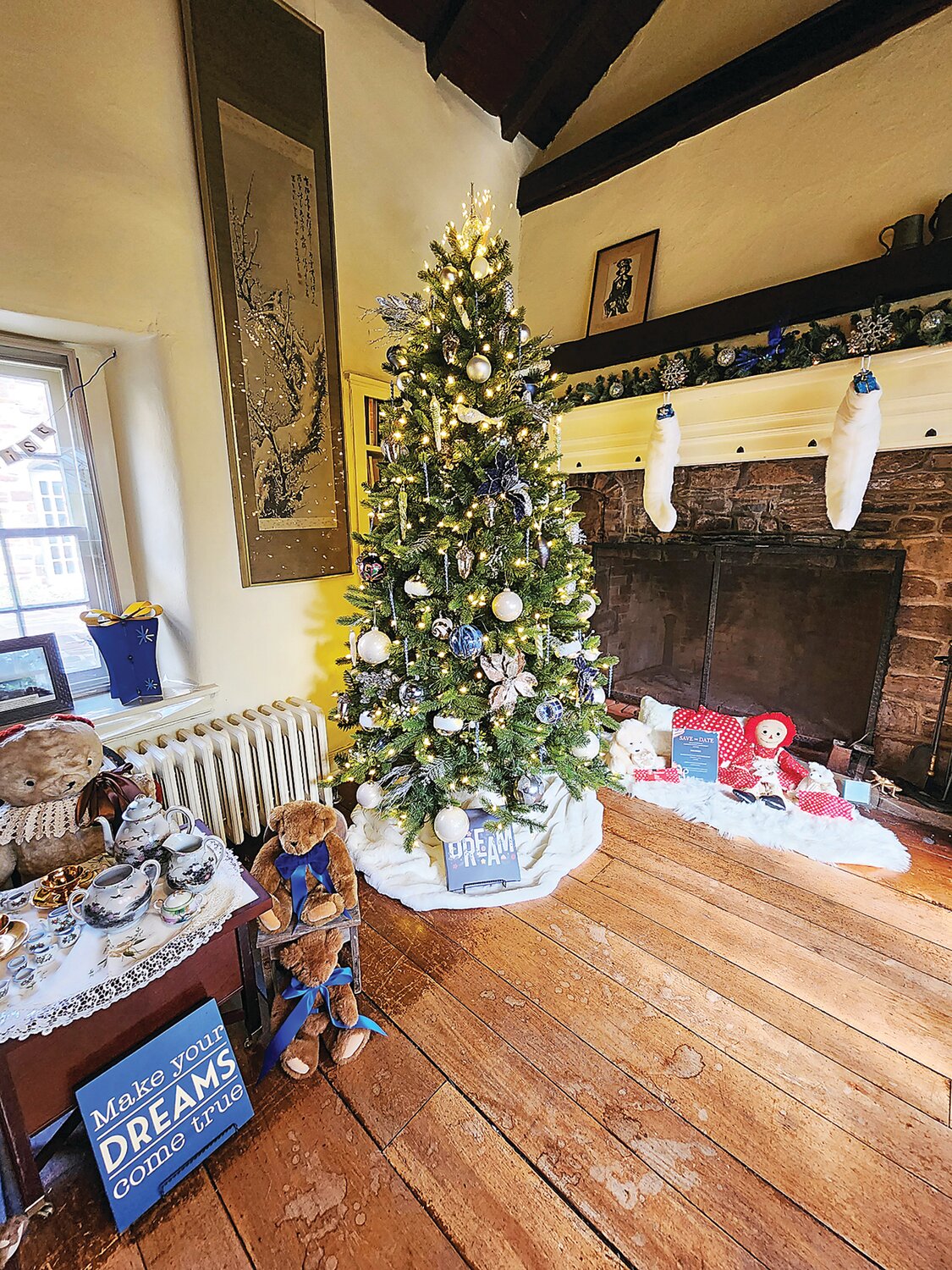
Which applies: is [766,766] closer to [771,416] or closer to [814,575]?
[814,575]

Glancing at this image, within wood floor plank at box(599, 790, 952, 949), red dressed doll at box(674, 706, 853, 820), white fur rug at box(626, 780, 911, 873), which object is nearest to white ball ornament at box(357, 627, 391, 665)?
wood floor plank at box(599, 790, 952, 949)

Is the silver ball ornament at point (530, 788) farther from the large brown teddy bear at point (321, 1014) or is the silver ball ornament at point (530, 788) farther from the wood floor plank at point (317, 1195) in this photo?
the wood floor plank at point (317, 1195)

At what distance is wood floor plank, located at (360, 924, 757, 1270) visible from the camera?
3.00ft

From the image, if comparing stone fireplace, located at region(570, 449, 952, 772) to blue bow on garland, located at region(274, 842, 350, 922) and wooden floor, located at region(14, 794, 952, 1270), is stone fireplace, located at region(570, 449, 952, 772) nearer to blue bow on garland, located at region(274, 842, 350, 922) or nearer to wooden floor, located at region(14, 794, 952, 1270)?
wooden floor, located at region(14, 794, 952, 1270)

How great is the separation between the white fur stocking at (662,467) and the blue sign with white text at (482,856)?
1646 mm

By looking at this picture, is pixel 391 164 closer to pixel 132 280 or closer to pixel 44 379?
pixel 132 280

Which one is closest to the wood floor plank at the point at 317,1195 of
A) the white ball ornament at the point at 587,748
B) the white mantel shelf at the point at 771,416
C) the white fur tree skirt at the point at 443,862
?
the white fur tree skirt at the point at 443,862

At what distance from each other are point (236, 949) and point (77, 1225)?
1.53 ft

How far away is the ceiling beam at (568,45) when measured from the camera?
2.19 m

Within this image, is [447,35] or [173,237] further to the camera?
[447,35]

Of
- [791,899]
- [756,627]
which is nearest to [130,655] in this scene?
[791,899]

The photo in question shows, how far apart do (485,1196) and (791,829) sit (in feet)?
5.54

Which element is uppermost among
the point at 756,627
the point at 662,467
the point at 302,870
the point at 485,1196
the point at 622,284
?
the point at 622,284

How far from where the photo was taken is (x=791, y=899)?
5.65ft
